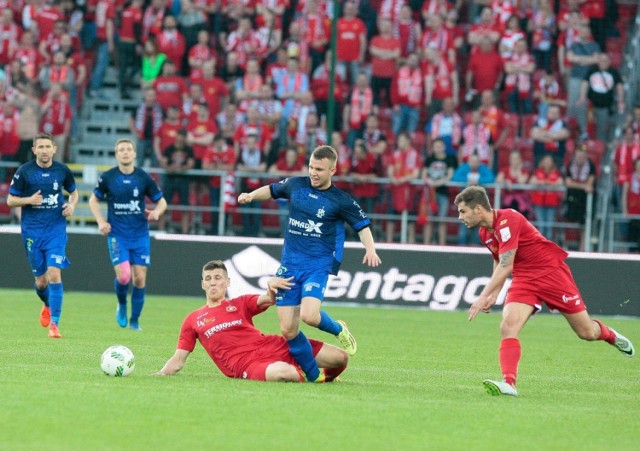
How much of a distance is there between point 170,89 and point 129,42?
6.30ft

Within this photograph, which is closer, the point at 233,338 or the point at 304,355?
the point at 304,355

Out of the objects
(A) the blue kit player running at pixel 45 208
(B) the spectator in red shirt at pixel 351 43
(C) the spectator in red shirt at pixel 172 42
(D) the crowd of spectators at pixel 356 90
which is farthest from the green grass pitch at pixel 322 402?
(C) the spectator in red shirt at pixel 172 42

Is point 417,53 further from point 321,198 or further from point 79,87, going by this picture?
point 321,198

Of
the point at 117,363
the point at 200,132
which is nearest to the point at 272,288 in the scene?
the point at 117,363

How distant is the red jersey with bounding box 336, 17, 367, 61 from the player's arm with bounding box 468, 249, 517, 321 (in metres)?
13.9

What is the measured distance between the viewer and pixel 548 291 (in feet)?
31.5

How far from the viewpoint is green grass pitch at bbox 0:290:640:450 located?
6.70 meters

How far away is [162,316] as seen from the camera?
653 inches

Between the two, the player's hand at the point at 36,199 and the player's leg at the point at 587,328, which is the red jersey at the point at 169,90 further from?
the player's leg at the point at 587,328

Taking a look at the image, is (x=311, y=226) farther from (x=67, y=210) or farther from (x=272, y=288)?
(x=67, y=210)

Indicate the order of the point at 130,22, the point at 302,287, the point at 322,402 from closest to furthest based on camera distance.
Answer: the point at 322,402, the point at 302,287, the point at 130,22

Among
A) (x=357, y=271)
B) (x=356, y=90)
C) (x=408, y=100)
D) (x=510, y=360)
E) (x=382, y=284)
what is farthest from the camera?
(x=408, y=100)

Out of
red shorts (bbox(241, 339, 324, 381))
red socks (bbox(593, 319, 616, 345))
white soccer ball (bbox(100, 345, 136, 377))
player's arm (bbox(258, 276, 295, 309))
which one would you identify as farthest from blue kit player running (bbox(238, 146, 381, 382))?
red socks (bbox(593, 319, 616, 345))

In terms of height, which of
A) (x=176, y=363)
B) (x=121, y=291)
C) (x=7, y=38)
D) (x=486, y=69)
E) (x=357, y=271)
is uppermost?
(x=7, y=38)
